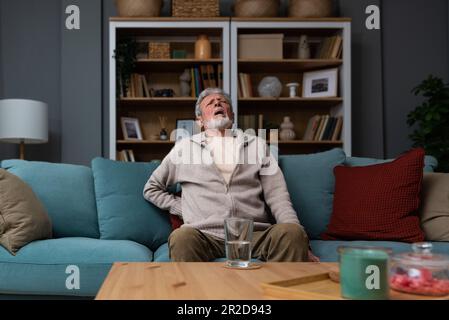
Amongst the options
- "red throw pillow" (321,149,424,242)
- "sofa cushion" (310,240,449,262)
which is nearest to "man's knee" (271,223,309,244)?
"sofa cushion" (310,240,449,262)

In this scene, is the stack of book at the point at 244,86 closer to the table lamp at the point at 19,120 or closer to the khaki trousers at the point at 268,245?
the table lamp at the point at 19,120

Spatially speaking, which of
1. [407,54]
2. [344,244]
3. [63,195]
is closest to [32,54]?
[63,195]

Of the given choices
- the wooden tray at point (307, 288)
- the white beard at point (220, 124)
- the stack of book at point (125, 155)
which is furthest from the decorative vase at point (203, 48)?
the wooden tray at point (307, 288)

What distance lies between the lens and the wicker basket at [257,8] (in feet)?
13.9

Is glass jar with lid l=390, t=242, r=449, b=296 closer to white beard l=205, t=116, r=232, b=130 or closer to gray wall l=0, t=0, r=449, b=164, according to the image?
white beard l=205, t=116, r=232, b=130

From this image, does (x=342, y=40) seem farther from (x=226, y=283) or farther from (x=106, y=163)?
(x=226, y=283)

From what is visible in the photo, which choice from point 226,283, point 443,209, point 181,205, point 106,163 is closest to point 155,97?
point 106,163

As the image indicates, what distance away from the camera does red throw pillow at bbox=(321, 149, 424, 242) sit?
7.63ft

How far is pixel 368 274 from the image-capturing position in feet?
3.35

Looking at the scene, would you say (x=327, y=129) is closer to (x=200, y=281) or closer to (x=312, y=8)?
(x=312, y=8)

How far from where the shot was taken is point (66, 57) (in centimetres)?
445

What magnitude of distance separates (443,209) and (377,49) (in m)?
2.53

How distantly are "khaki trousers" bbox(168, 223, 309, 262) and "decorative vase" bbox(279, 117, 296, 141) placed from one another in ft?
7.77

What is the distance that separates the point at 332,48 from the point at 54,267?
3006 mm
